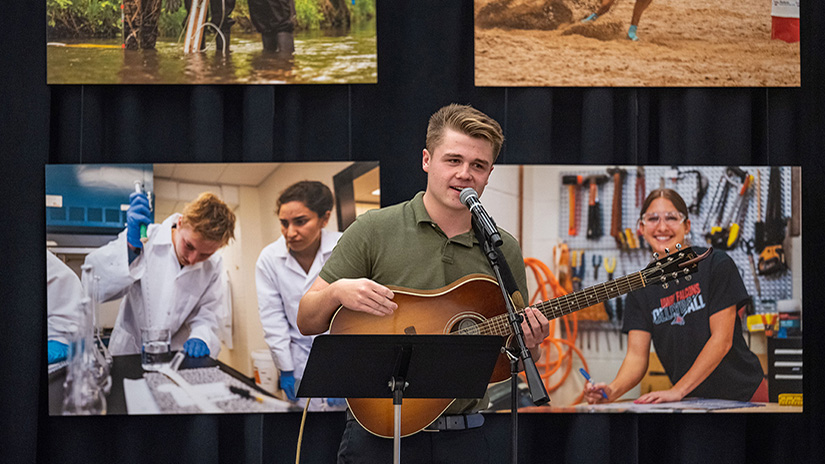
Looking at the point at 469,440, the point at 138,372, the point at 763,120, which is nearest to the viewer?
the point at 469,440

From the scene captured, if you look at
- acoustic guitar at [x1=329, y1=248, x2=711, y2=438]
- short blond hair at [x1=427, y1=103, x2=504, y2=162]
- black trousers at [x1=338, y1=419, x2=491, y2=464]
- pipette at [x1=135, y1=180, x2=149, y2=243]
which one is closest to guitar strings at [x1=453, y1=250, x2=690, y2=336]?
acoustic guitar at [x1=329, y1=248, x2=711, y2=438]

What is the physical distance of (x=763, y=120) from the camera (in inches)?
142

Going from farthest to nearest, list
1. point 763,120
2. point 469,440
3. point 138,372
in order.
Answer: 1. point 763,120
2. point 138,372
3. point 469,440

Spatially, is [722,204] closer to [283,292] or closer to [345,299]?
[283,292]

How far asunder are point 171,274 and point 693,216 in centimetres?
235

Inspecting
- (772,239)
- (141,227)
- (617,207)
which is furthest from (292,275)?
(772,239)

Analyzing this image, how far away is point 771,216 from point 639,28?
3.41 feet

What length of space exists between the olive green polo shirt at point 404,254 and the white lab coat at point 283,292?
119 centimetres

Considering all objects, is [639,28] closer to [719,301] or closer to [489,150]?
[719,301]

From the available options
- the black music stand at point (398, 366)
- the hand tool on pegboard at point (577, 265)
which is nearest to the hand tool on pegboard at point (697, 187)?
the hand tool on pegboard at point (577, 265)

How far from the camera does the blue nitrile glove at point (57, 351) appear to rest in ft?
10.9

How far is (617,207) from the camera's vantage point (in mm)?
3424

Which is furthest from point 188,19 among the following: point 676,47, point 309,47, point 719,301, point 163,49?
point 719,301

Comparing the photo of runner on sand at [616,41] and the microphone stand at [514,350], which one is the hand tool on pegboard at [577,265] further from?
the microphone stand at [514,350]
